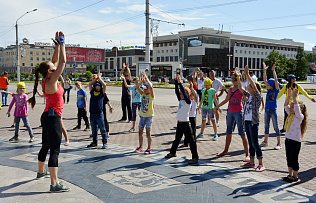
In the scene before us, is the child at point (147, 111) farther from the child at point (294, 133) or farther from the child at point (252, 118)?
the child at point (294, 133)

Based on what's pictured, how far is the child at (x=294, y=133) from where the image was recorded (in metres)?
5.05

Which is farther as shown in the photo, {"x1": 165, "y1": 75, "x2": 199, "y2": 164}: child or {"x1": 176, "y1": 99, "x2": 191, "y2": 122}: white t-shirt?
{"x1": 176, "y1": 99, "x2": 191, "y2": 122}: white t-shirt

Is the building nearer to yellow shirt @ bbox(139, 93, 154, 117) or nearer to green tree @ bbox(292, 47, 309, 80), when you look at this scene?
green tree @ bbox(292, 47, 309, 80)

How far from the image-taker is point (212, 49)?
88.3 meters

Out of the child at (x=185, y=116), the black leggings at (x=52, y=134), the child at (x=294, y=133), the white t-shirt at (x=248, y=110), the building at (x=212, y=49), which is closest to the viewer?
the black leggings at (x=52, y=134)

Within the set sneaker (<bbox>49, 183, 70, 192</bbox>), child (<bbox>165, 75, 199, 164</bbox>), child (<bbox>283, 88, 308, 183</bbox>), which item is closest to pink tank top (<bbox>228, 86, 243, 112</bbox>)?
child (<bbox>165, 75, 199, 164</bbox>)

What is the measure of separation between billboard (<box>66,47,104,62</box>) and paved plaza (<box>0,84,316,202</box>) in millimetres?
48280

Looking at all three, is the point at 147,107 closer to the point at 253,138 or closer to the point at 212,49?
the point at 253,138

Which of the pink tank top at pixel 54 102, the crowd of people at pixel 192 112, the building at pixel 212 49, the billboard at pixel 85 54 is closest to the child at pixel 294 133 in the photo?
the crowd of people at pixel 192 112

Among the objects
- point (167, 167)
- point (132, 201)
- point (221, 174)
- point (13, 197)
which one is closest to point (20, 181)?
point (13, 197)

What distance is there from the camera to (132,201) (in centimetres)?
412

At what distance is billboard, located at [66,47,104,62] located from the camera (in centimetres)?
5377

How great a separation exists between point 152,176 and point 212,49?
284ft

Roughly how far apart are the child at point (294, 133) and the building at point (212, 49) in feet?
242
